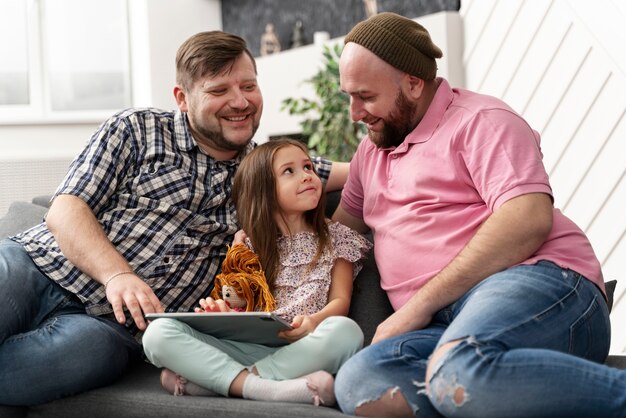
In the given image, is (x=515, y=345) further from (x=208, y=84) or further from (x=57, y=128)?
(x=57, y=128)

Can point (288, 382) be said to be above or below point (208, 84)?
below

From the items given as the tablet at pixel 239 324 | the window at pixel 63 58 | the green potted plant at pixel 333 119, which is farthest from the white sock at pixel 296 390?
the window at pixel 63 58

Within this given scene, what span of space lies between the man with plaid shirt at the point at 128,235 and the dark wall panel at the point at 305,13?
7.96ft

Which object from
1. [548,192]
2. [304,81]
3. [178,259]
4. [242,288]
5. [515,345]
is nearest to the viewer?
[515,345]

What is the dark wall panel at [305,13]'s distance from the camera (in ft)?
16.0

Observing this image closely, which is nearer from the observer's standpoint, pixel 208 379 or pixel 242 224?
pixel 208 379

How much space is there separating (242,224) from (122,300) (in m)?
0.39

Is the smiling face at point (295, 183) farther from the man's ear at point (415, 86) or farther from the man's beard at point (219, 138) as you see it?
the man's ear at point (415, 86)

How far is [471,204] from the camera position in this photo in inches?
78.7

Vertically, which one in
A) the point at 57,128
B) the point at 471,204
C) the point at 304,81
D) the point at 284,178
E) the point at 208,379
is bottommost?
the point at 57,128

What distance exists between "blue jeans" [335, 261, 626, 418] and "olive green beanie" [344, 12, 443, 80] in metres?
0.56

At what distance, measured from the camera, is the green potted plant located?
482cm

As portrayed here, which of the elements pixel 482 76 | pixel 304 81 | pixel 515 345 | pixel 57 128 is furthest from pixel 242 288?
pixel 57 128

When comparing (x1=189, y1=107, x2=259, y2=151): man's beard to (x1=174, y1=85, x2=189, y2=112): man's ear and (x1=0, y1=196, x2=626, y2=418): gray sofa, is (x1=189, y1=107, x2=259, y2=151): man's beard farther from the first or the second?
(x1=0, y1=196, x2=626, y2=418): gray sofa
